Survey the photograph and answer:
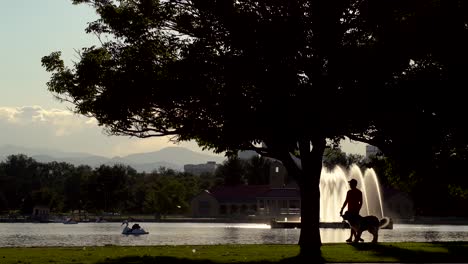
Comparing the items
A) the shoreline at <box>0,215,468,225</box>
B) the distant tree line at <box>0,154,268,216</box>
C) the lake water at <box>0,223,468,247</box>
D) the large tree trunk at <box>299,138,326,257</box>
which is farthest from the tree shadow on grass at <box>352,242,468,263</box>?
the distant tree line at <box>0,154,268,216</box>

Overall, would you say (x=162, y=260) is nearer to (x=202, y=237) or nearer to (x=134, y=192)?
(x=202, y=237)

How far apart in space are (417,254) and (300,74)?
6.42 metres

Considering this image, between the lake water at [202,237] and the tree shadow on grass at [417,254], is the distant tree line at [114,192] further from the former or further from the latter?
the tree shadow on grass at [417,254]

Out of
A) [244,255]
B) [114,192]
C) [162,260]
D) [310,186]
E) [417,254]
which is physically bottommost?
[162,260]

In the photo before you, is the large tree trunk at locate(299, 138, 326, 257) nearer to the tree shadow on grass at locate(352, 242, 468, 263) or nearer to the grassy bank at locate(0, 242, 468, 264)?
the grassy bank at locate(0, 242, 468, 264)

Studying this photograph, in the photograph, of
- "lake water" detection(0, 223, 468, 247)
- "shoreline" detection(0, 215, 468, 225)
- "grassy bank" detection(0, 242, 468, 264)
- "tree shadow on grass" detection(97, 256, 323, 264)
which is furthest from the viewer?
"shoreline" detection(0, 215, 468, 225)

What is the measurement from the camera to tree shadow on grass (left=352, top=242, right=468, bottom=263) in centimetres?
2202

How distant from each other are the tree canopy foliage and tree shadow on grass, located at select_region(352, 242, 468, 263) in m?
2.02

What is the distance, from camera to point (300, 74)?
80.0ft

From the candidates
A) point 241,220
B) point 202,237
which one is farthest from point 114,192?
point 202,237

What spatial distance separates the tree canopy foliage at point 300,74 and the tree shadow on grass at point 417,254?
2.02 m

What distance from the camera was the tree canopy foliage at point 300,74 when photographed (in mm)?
23688

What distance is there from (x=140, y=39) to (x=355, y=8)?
719 centimetres

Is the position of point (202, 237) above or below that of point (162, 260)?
above
